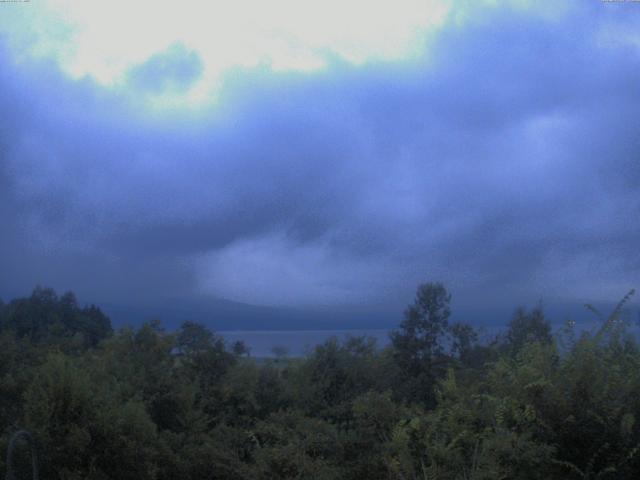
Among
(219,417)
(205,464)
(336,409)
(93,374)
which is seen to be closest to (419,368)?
(336,409)

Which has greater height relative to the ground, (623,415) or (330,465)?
(623,415)

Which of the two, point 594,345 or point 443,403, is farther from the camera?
point 443,403

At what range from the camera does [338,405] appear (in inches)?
485

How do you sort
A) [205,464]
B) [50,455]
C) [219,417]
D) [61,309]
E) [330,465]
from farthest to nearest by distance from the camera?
[61,309] → [219,417] → [205,464] → [330,465] → [50,455]

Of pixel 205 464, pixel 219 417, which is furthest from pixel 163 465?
pixel 219 417

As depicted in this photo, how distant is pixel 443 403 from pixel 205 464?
12.9 ft

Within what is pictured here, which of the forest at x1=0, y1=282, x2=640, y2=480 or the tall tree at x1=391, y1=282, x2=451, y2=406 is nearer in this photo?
the forest at x1=0, y1=282, x2=640, y2=480

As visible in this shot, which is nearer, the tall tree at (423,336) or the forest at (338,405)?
the forest at (338,405)

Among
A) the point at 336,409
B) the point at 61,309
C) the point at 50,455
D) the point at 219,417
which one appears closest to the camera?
the point at 50,455

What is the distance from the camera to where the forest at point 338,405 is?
6969 mm

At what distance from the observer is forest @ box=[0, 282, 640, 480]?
6.97 meters

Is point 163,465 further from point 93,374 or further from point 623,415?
point 623,415

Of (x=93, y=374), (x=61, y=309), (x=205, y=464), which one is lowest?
(x=205, y=464)

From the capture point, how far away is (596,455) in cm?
672
